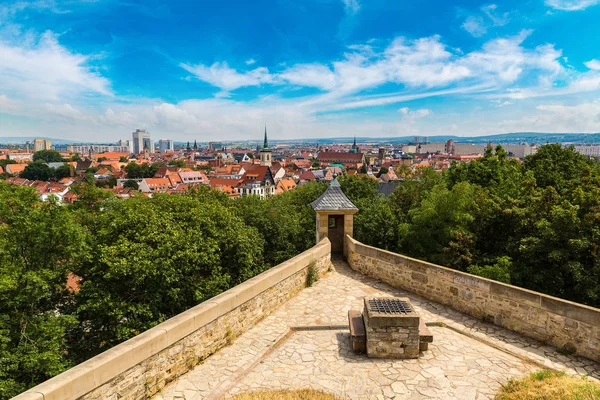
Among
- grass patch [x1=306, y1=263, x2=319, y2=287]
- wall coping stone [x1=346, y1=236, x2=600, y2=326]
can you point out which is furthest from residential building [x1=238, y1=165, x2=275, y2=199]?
wall coping stone [x1=346, y1=236, x2=600, y2=326]

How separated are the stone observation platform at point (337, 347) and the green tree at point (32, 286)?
4257mm

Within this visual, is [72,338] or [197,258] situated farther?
[197,258]

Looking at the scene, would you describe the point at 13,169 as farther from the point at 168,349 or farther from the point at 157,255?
the point at 168,349

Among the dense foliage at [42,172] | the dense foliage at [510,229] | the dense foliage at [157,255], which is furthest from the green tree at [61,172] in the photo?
the dense foliage at [510,229]

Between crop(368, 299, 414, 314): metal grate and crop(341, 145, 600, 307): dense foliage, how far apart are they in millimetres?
5023

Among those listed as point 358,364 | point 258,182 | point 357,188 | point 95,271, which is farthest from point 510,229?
point 258,182

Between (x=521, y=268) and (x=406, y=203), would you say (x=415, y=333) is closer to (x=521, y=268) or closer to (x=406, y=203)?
Result: (x=521, y=268)

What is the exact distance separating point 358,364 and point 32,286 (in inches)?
302

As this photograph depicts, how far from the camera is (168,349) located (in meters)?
5.90

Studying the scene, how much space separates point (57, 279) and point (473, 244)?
13.0 metres

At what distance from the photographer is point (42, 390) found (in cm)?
430

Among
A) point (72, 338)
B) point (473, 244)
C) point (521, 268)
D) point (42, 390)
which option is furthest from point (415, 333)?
point (72, 338)

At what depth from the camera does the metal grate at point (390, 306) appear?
265 inches

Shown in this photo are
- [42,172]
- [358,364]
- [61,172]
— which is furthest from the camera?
[61,172]
